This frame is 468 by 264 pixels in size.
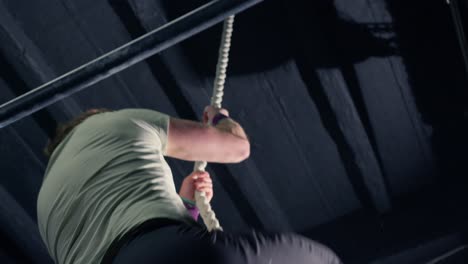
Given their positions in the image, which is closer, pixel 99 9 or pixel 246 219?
pixel 99 9

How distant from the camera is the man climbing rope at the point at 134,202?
977 mm

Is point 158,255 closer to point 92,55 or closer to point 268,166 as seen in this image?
point 92,55

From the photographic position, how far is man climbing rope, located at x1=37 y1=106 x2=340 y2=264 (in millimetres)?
977

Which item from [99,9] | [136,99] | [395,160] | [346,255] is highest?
[99,9]

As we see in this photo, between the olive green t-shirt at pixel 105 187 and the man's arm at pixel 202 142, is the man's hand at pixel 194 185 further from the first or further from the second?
the olive green t-shirt at pixel 105 187

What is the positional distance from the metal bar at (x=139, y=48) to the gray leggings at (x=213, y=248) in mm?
260

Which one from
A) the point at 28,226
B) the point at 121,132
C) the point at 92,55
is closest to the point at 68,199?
the point at 121,132

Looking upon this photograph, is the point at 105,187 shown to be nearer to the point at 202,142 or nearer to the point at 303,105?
the point at 202,142

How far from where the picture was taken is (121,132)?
1171 millimetres

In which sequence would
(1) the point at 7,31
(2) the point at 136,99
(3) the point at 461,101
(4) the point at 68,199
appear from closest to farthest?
(4) the point at 68,199 → (1) the point at 7,31 → (2) the point at 136,99 → (3) the point at 461,101

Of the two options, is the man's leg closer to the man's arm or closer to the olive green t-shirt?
the olive green t-shirt

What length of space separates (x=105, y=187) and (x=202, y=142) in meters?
0.25

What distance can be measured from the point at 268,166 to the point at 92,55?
2.35 feet

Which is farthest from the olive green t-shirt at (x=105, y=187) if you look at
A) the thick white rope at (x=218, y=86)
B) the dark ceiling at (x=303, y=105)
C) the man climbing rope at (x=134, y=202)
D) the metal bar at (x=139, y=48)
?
the dark ceiling at (x=303, y=105)
